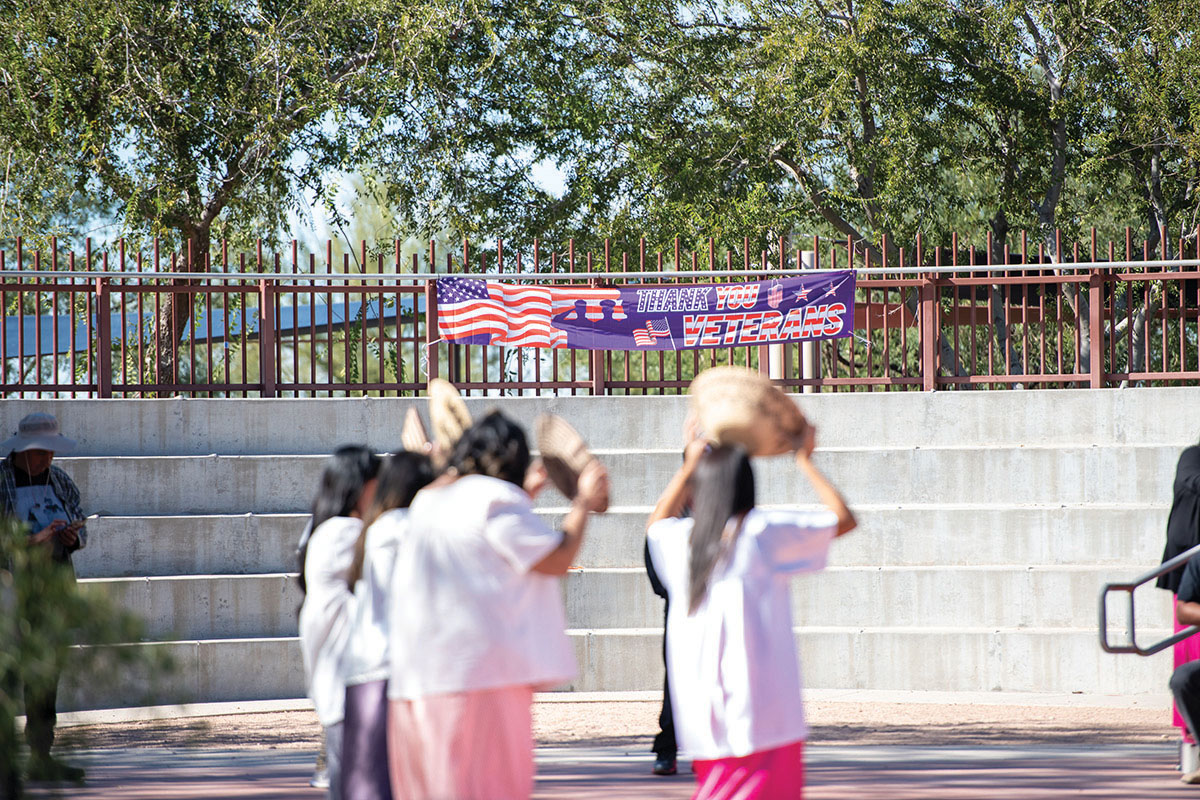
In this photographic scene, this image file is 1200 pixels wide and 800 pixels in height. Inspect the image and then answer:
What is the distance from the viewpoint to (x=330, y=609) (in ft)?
14.8

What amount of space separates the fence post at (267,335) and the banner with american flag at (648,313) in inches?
52.8

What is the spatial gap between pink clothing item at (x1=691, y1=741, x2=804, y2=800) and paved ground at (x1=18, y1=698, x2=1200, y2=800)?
2.32m

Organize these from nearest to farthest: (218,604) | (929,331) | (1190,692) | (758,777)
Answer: (758,777)
(1190,692)
(218,604)
(929,331)

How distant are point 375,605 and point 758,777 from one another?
4.43 feet

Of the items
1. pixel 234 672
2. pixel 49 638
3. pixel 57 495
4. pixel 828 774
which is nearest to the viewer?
pixel 49 638

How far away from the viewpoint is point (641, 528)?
10094mm

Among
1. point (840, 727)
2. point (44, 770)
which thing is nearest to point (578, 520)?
point (44, 770)

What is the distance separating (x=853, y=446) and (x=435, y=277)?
11.8 feet

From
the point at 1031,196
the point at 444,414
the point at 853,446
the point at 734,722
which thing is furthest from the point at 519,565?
the point at 1031,196

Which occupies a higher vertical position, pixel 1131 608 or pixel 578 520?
pixel 578 520

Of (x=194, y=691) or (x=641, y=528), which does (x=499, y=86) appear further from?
(x=194, y=691)

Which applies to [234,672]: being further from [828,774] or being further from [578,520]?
[578,520]

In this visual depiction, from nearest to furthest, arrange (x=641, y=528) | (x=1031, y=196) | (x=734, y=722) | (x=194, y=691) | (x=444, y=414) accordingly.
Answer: (x=734, y=722) → (x=444, y=414) → (x=194, y=691) → (x=641, y=528) → (x=1031, y=196)

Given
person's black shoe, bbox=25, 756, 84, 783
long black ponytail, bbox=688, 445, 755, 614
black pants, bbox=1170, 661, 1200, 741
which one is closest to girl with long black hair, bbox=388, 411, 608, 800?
long black ponytail, bbox=688, 445, 755, 614
